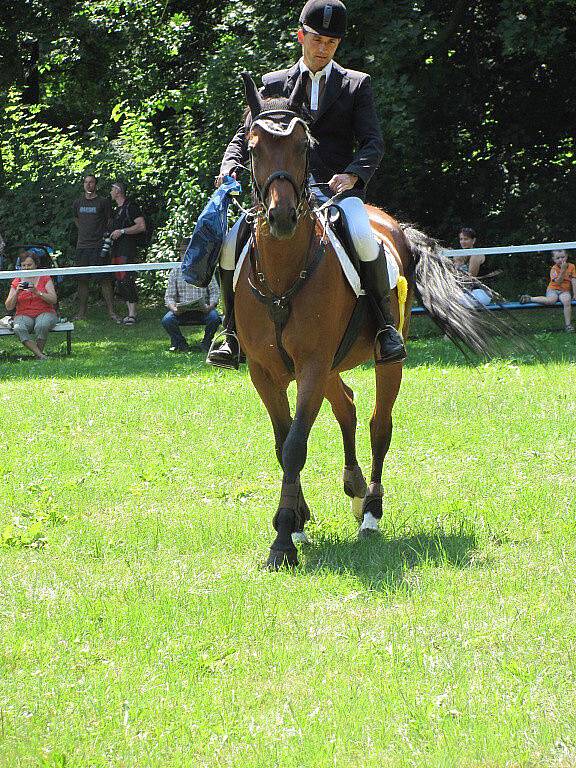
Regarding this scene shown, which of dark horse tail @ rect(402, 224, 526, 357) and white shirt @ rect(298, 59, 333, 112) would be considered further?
dark horse tail @ rect(402, 224, 526, 357)

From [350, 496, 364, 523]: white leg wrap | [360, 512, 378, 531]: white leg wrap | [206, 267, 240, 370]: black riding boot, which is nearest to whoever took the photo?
[360, 512, 378, 531]: white leg wrap

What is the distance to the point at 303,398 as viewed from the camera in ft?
21.9

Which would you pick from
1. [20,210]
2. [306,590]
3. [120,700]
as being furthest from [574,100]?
[120,700]

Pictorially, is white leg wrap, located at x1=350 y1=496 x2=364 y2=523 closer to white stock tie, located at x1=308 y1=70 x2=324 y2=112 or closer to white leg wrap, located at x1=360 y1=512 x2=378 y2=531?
white leg wrap, located at x1=360 y1=512 x2=378 y2=531

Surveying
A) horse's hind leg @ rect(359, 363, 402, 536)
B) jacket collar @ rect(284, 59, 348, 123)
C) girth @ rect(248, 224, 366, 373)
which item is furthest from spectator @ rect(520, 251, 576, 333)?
girth @ rect(248, 224, 366, 373)

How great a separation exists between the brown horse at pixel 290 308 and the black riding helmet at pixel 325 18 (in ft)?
2.07

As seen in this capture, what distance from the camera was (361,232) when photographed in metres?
7.13

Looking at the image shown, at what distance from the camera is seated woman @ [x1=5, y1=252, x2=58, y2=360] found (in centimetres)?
1784

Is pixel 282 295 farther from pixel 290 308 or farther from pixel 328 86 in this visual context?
pixel 328 86

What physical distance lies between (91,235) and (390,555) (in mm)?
17456

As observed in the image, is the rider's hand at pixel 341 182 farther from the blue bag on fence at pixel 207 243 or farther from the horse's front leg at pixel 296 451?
the horse's front leg at pixel 296 451

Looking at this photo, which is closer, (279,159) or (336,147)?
(279,159)

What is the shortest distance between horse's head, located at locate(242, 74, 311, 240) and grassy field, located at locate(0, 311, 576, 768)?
194 centimetres

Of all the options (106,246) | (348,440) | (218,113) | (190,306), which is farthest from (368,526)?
(106,246)
